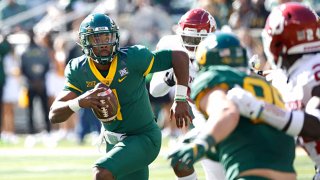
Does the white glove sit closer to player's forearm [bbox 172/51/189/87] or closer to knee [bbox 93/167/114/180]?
knee [bbox 93/167/114/180]

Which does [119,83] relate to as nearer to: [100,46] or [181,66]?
[100,46]

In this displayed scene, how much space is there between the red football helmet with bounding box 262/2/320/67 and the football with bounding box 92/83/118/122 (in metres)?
1.43

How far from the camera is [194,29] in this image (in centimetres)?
727

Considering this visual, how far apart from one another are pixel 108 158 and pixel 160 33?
28.8 ft

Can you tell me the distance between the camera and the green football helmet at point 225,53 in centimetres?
448

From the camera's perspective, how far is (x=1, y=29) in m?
15.3

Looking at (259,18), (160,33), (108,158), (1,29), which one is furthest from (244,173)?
(1,29)

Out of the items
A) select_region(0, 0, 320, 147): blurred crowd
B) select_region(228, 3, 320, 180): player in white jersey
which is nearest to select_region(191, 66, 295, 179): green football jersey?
select_region(228, 3, 320, 180): player in white jersey

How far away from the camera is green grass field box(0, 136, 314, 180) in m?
10.1

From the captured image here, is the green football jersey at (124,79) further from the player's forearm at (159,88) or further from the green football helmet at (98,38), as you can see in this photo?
the player's forearm at (159,88)

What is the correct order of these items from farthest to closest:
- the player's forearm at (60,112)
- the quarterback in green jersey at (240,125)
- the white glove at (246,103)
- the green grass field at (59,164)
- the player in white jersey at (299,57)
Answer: the green grass field at (59,164)
the player's forearm at (60,112)
the player in white jersey at (299,57)
the quarterback in green jersey at (240,125)
the white glove at (246,103)

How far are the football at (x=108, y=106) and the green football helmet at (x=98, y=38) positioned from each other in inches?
11.4

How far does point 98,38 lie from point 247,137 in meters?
2.12

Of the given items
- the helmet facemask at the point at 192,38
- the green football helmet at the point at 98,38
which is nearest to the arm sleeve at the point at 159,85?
the helmet facemask at the point at 192,38
